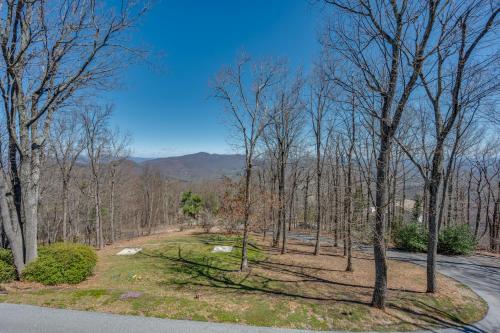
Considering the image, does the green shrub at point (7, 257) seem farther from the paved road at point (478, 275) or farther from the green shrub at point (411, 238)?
the green shrub at point (411, 238)

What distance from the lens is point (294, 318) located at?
551 cm

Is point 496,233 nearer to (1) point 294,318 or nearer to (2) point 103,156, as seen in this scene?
(1) point 294,318

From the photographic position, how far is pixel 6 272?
22.5 ft

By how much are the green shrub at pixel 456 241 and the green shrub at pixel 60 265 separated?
18.2 m

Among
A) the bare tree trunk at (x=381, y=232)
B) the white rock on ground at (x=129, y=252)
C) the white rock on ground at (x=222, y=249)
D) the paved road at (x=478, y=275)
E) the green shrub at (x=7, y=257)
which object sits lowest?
the white rock on ground at (x=129, y=252)

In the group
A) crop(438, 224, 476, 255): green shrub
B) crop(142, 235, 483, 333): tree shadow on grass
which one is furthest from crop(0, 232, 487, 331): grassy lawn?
crop(438, 224, 476, 255): green shrub

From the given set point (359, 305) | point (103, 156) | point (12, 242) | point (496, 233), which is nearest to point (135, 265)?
point (12, 242)

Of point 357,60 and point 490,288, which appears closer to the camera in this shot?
point 357,60

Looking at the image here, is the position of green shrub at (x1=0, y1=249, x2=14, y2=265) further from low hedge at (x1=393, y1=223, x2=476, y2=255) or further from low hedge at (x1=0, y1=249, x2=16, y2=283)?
low hedge at (x1=393, y1=223, x2=476, y2=255)

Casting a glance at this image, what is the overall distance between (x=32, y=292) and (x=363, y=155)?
13180mm

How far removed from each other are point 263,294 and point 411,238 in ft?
41.9

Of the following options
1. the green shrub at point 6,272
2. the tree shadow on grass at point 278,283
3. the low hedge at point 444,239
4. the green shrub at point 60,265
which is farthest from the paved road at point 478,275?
the green shrub at point 6,272

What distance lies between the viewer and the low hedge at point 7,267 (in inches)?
268

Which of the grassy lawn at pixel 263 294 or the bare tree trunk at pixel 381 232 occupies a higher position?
the bare tree trunk at pixel 381 232
